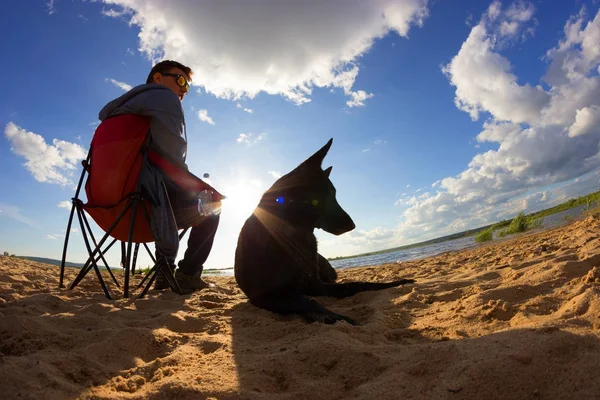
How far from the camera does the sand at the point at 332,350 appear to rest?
1.18 m

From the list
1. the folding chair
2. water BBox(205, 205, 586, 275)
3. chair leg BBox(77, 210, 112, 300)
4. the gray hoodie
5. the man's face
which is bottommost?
water BBox(205, 205, 586, 275)

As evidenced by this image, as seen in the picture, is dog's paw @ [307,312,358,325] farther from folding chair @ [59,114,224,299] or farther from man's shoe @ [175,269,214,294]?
man's shoe @ [175,269,214,294]

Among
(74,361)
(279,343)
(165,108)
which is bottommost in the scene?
(279,343)

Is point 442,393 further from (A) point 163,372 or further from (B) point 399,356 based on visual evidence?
(A) point 163,372

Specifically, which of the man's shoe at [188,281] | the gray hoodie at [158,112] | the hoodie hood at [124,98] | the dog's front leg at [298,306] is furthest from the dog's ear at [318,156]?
the man's shoe at [188,281]

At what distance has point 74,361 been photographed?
1580mm

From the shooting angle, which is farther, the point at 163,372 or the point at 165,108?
the point at 165,108

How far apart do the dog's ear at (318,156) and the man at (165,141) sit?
149 cm

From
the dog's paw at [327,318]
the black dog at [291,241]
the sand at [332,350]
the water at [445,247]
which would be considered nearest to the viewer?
the sand at [332,350]

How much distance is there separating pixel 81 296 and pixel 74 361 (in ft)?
7.57

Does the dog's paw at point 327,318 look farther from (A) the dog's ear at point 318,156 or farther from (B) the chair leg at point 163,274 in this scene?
(B) the chair leg at point 163,274

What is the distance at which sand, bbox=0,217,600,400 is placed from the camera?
1.18 metres

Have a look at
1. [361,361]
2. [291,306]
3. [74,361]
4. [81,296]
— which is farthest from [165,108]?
[361,361]

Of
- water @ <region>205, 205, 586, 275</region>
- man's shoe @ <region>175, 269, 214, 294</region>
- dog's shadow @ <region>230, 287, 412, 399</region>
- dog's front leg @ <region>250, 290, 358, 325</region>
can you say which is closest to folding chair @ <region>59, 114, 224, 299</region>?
man's shoe @ <region>175, 269, 214, 294</region>
